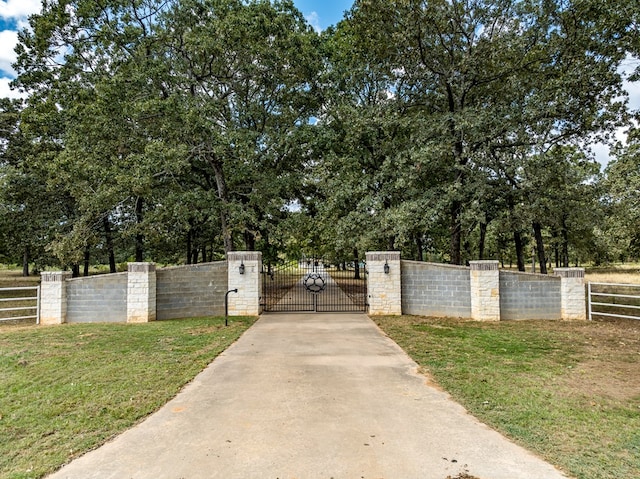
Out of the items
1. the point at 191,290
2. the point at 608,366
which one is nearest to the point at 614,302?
the point at 608,366

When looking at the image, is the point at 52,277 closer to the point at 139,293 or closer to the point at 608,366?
the point at 139,293

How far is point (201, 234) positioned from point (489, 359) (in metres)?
20.3

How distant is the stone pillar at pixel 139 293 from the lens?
387 inches

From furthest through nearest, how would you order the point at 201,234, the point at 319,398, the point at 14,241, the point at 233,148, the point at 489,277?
the point at 201,234 → the point at 14,241 → the point at 233,148 → the point at 489,277 → the point at 319,398

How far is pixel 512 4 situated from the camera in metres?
12.7

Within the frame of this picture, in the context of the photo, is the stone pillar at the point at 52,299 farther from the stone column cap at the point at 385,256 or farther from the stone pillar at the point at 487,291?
the stone pillar at the point at 487,291

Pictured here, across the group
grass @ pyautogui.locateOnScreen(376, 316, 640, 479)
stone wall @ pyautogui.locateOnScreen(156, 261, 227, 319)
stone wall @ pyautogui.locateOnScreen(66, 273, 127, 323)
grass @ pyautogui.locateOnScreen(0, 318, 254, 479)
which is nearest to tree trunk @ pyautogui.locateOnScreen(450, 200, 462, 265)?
grass @ pyautogui.locateOnScreen(376, 316, 640, 479)

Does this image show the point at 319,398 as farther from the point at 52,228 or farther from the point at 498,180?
the point at 52,228

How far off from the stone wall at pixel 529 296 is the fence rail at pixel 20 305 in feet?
39.2

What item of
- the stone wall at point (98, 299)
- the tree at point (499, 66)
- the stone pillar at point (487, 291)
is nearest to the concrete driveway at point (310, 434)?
the stone pillar at point (487, 291)

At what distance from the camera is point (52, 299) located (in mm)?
9781

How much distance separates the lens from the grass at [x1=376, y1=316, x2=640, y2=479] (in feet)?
10.4

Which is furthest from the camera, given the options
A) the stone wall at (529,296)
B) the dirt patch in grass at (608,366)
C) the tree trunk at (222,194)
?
the tree trunk at (222,194)

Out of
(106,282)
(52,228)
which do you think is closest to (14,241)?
(52,228)
